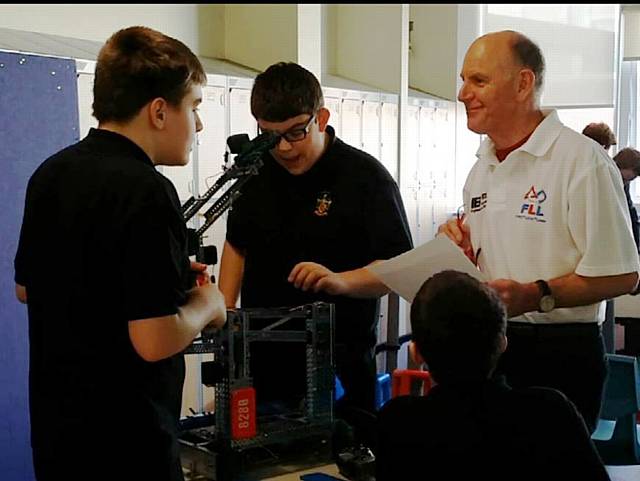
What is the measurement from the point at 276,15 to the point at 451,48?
200cm

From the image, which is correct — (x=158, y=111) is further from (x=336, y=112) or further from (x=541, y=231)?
(x=336, y=112)

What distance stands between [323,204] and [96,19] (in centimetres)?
236

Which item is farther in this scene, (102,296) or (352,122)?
(352,122)

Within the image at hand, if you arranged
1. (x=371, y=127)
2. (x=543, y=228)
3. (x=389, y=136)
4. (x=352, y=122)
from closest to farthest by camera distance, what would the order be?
(x=543, y=228)
(x=352, y=122)
(x=371, y=127)
(x=389, y=136)

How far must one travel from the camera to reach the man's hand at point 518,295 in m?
1.63

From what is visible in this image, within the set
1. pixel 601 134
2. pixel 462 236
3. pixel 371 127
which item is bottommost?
pixel 462 236

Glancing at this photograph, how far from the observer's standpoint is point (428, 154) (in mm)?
5551

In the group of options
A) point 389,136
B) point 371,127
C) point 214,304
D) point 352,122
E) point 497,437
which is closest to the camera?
point 497,437

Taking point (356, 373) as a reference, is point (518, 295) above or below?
above

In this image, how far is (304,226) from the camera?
2.02m

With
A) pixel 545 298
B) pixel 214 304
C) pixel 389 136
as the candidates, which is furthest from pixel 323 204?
pixel 389 136

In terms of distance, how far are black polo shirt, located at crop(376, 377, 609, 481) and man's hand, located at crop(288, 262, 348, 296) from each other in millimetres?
624

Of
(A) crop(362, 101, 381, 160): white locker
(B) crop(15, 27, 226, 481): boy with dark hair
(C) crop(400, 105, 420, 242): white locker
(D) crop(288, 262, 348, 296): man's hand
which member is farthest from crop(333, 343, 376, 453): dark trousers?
(C) crop(400, 105, 420, 242): white locker

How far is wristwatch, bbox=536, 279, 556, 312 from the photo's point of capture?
5.39 feet
